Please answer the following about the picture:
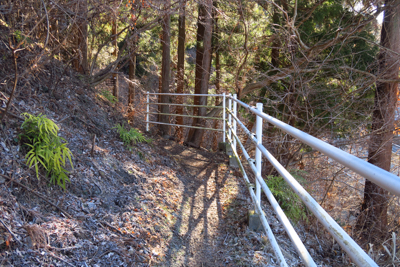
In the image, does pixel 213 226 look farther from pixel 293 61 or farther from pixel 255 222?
pixel 293 61

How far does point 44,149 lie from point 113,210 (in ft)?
3.57

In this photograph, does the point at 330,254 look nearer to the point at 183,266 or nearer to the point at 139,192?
the point at 183,266

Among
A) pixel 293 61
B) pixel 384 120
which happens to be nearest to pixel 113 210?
pixel 293 61

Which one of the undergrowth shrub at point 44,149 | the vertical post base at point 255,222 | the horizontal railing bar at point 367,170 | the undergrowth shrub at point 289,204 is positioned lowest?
the undergrowth shrub at point 289,204

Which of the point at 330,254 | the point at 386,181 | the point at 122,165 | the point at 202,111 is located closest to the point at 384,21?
the point at 202,111

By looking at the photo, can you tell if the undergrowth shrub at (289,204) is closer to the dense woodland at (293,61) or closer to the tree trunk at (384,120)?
the dense woodland at (293,61)

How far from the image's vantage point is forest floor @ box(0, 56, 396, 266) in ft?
8.72

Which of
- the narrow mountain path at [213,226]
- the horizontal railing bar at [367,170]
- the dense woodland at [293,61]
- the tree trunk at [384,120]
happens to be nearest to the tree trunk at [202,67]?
the dense woodland at [293,61]

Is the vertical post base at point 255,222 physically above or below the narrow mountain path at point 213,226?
above

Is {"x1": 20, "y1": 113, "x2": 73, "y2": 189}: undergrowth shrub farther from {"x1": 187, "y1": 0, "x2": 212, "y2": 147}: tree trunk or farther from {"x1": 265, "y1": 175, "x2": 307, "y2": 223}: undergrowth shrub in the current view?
{"x1": 187, "y1": 0, "x2": 212, "y2": 147}: tree trunk

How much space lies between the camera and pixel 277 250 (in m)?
2.47

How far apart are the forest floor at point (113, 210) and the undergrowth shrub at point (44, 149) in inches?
3.9

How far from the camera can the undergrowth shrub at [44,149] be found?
11.4 ft

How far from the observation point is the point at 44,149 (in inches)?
143
